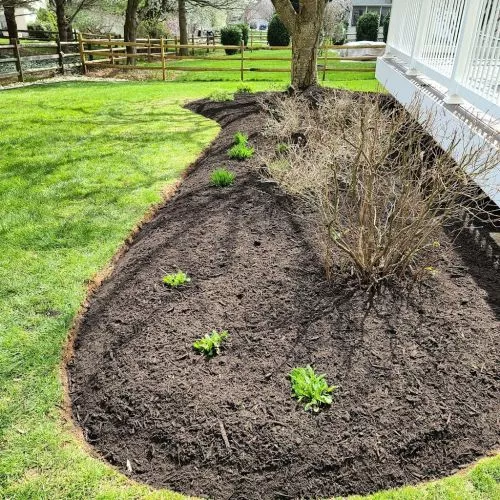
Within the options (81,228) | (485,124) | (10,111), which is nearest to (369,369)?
(485,124)

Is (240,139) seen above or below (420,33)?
below

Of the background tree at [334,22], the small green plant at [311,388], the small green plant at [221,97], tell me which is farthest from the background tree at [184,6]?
the small green plant at [311,388]

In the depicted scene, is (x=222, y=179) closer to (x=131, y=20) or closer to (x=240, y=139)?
(x=240, y=139)

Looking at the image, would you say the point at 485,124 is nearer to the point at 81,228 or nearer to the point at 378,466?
the point at 378,466

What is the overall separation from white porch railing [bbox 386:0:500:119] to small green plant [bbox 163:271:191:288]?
3284 mm

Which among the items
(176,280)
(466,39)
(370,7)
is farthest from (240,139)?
(370,7)

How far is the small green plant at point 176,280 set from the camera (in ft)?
12.8

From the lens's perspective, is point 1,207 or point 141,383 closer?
point 141,383

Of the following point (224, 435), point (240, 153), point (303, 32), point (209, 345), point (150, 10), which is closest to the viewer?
point (224, 435)

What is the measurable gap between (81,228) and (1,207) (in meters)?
1.26

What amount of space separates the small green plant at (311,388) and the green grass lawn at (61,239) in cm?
62

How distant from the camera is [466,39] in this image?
17.1 feet

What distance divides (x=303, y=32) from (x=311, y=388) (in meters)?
9.52

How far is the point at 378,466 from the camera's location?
250 centimetres
